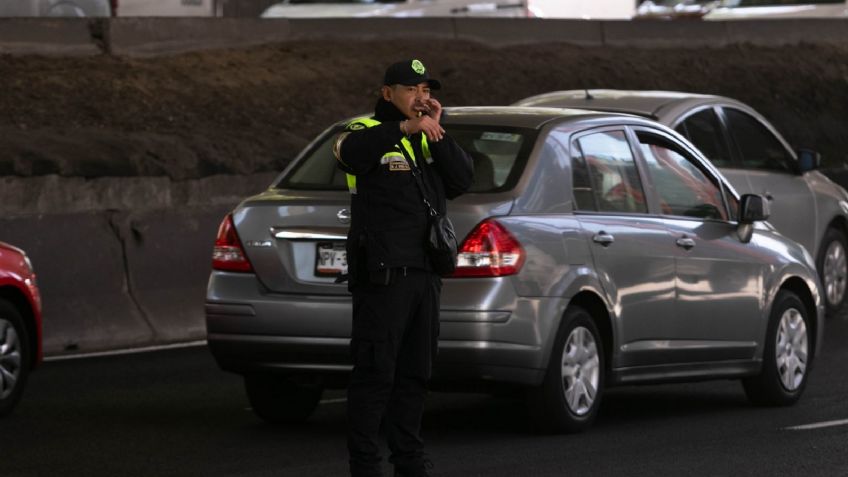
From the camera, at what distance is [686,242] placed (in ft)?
35.8

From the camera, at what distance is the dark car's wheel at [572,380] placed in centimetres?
984

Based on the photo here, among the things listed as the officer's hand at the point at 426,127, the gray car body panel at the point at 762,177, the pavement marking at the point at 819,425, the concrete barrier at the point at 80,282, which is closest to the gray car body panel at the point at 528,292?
the pavement marking at the point at 819,425

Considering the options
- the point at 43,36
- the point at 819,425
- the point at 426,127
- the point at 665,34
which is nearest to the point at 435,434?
the point at 819,425

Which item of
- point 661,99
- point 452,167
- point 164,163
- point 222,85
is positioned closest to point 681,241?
point 452,167

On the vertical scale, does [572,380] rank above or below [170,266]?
above

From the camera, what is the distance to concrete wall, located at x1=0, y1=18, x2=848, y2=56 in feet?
62.0

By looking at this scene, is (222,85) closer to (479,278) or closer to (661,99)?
(661,99)

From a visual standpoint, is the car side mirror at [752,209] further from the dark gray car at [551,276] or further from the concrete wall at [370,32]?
the concrete wall at [370,32]

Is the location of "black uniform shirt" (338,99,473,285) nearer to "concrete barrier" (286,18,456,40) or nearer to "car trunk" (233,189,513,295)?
"car trunk" (233,189,513,295)

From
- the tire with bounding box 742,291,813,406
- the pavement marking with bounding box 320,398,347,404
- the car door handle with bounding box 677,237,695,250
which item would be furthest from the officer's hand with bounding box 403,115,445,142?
the tire with bounding box 742,291,813,406

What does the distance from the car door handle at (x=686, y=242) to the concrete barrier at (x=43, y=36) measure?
30.9ft

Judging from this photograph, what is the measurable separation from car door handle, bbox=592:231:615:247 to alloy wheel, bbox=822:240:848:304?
21.6 feet

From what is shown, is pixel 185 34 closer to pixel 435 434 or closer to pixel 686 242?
pixel 686 242

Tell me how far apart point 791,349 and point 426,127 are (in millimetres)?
4584
